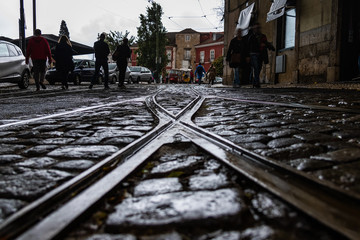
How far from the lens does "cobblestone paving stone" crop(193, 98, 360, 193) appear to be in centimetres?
158

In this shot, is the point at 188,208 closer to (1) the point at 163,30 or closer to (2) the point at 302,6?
(2) the point at 302,6

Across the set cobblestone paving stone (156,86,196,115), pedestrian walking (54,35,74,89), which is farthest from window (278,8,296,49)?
pedestrian walking (54,35,74,89)

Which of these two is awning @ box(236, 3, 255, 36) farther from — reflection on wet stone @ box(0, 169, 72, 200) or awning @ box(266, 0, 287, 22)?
reflection on wet stone @ box(0, 169, 72, 200)

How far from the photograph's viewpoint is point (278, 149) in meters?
2.05

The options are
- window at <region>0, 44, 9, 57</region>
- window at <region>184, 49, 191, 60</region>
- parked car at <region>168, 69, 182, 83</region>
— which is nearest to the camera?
window at <region>0, 44, 9, 57</region>

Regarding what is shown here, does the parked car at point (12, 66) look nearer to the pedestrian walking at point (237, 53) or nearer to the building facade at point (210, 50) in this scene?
the pedestrian walking at point (237, 53)

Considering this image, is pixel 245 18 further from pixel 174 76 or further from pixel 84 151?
pixel 174 76

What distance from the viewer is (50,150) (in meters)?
2.19

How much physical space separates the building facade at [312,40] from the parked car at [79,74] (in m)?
9.58

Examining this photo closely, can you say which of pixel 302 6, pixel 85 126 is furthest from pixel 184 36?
pixel 85 126

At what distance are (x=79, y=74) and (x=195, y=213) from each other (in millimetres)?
17544

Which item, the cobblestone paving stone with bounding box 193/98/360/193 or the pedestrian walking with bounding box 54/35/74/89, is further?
the pedestrian walking with bounding box 54/35/74/89

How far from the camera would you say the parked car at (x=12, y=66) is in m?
10.7

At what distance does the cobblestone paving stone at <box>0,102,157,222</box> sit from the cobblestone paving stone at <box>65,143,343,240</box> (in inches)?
14.5
